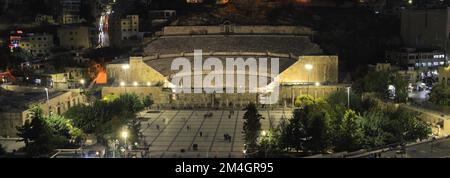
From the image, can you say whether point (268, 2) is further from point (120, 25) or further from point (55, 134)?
point (55, 134)

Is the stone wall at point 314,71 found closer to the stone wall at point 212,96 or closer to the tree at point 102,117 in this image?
the stone wall at point 212,96

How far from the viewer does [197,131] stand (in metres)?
19.0

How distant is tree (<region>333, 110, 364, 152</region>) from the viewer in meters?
15.4

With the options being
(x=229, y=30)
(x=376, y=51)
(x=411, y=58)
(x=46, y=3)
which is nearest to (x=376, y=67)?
(x=411, y=58)

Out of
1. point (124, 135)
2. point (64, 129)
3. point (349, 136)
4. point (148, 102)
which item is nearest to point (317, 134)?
point (349, 136)

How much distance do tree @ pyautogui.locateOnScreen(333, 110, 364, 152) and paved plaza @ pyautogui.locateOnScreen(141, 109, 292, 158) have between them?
2443mm

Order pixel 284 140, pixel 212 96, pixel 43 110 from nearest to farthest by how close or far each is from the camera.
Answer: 1. pixel 284 140
2. pixel 43 110
3. pixel 212 96

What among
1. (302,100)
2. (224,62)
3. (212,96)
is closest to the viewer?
(302,100)

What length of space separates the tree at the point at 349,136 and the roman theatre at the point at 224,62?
23.8 feet

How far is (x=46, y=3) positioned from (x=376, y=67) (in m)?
22.5

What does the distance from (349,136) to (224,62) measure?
11.3 m

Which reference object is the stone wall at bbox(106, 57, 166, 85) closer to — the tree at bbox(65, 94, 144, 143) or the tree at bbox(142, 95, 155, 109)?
the tree at bbox(142, 95, 155, 109)

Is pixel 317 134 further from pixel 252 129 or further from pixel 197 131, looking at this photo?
pixel 197 131

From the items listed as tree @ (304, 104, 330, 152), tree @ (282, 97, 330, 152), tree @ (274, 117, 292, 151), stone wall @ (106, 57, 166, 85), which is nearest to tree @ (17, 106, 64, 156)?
tree @ (274, 117, 292, 151)
